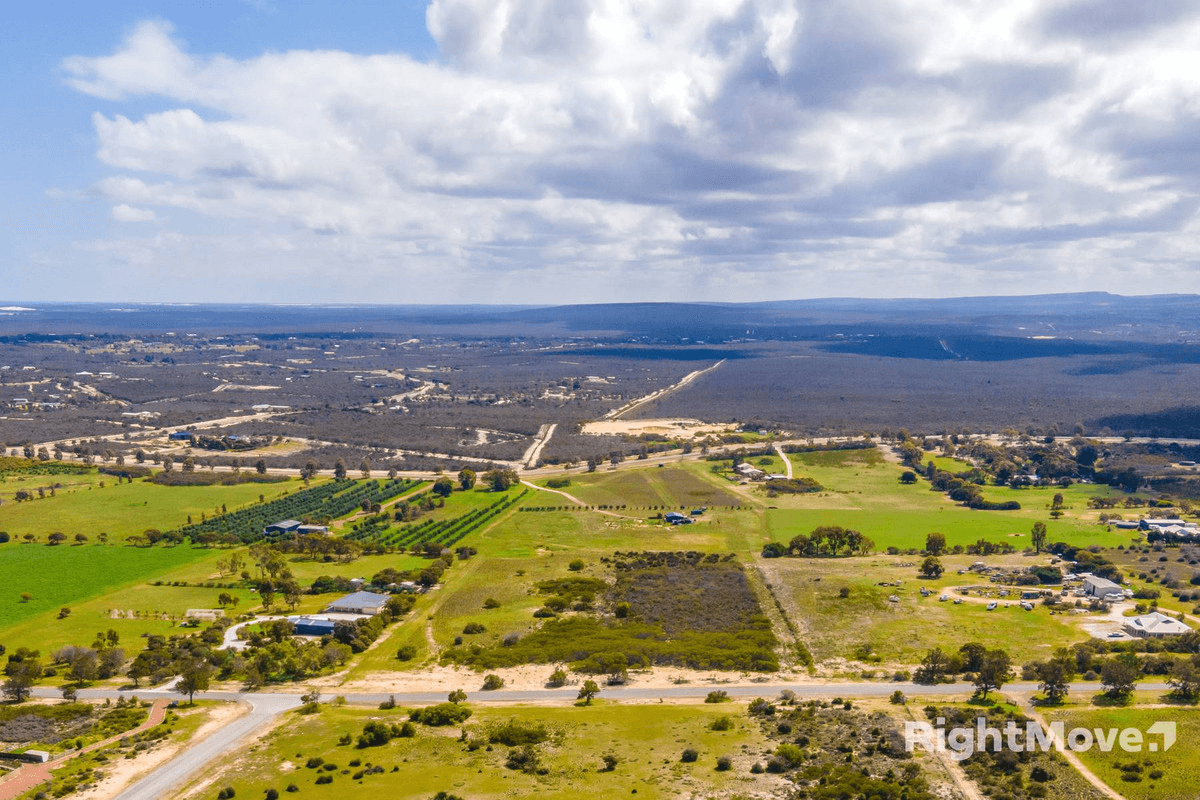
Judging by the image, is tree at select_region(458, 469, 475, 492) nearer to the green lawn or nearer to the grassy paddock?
the green lawn

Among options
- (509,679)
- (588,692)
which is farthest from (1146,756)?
(509,679)

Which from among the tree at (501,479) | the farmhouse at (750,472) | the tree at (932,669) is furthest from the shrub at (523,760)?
the farmhouse at (750,472)

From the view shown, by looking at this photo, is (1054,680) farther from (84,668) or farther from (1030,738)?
(84,668)

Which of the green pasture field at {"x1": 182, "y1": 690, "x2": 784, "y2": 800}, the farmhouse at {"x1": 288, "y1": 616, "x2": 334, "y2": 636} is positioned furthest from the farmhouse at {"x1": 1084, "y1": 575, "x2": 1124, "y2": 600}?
the farmhouse at {"x1": 288, "y1": 616, "x2": 334, "y2": 636}

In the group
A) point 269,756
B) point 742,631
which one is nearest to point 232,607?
point 269,756

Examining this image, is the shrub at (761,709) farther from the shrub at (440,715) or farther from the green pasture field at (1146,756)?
the shrub at (440,715)
